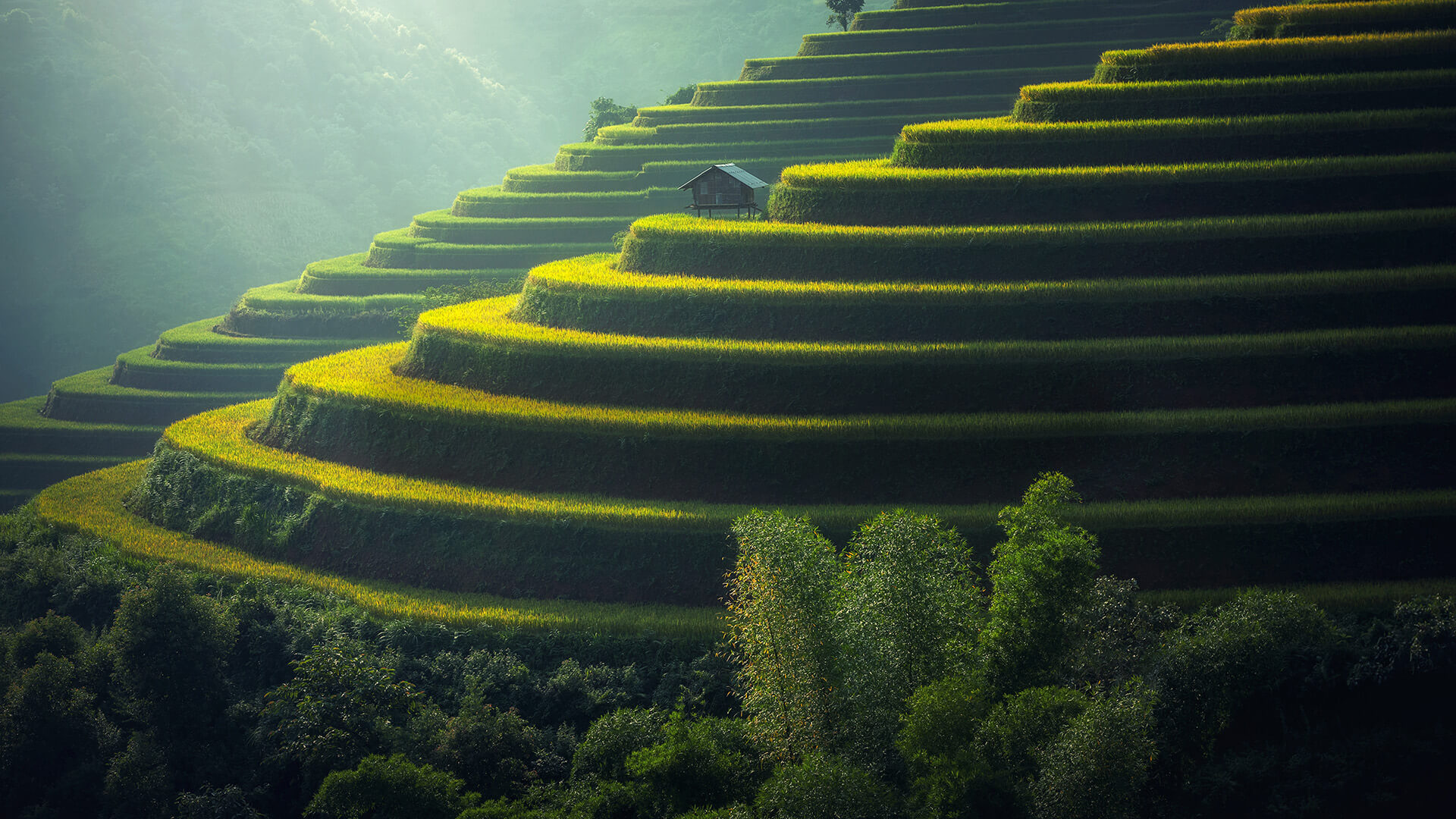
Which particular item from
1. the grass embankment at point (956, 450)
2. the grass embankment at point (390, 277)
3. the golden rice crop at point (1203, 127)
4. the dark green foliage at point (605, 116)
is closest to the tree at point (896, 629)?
the grass embankment at point (956, 450)

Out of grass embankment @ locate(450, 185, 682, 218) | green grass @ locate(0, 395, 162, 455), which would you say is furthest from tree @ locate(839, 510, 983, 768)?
green grass @ locate(0, 395, 162, 455)

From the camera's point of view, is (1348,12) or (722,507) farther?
(1348,12)

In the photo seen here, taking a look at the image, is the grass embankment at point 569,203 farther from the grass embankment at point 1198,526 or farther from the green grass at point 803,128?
the grass embankment at point 1198,526

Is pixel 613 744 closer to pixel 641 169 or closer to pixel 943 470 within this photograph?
pixel 943 470

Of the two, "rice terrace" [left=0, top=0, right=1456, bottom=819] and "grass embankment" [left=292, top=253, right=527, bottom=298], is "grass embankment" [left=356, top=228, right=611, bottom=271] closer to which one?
"grass embankment" [left=292, top=253, right=527, bottom=298]

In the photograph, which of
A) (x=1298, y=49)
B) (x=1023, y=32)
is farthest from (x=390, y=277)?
(x=1298, y=49)

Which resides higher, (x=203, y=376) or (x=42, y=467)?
(x=203, y=376)
